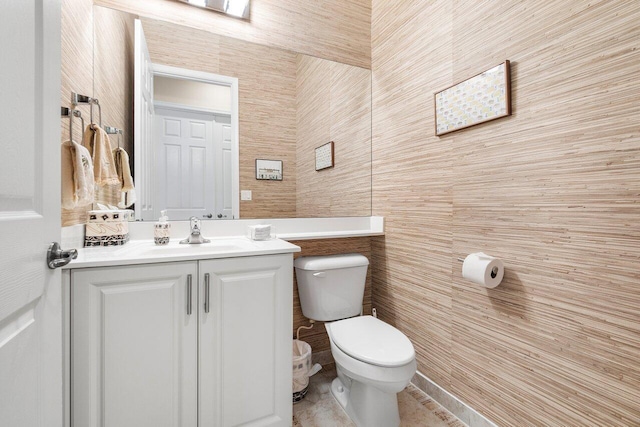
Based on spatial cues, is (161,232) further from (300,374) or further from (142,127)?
(300,374)

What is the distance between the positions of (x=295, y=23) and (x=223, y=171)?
1.15 metres

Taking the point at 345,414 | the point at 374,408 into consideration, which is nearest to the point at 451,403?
the point at 374,408

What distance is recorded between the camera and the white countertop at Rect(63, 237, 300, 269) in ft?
3.46

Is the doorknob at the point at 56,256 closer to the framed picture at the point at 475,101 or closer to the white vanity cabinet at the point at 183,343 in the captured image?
the white vanity cabinet at the point at 183,343

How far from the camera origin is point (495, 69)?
1.29 meters

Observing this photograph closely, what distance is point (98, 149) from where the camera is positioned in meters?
1.28

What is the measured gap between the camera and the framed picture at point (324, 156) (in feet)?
6.78

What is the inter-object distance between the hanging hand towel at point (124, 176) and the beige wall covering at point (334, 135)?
0.97m

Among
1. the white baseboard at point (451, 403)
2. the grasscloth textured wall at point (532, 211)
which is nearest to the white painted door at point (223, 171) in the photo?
the grasscloth textured wall at point (532, 211)

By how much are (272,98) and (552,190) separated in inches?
62.8

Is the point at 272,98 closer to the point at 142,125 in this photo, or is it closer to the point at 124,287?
the point at 142,125

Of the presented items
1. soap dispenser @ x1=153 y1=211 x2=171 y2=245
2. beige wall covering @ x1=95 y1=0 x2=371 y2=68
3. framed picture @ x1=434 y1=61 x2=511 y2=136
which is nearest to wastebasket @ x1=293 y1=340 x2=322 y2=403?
soap dispenser @ x1=153 y1=211 x2=171 y2=245

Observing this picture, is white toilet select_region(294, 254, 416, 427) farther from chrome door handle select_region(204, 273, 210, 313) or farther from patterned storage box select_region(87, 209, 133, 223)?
patterned storage box select_region(87, 209, 133, 223)

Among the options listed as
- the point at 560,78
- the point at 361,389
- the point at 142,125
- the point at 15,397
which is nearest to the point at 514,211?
the point at 560,78
